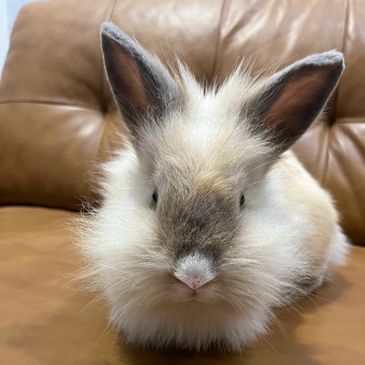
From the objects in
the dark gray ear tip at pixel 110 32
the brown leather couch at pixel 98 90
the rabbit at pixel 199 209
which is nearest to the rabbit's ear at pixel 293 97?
the rabbit at pixel 199 209

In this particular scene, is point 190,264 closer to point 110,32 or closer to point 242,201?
point 242,201

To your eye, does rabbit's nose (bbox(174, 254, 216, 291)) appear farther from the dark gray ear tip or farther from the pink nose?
the dark gray ear tip

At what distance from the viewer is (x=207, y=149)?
81 cm

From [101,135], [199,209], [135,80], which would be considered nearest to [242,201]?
[199,209]

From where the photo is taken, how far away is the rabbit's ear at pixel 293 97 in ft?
2.81

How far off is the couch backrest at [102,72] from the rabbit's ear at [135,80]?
1.96ft

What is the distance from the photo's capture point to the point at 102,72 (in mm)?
1612

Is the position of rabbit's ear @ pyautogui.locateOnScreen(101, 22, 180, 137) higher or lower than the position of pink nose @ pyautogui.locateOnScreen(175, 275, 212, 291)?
higher

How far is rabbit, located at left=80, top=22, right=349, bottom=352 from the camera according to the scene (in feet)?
2.45

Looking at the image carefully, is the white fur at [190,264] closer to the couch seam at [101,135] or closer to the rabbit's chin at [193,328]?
the rabbit's chin at [193,328]

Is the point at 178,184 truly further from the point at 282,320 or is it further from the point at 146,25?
the point at 146,25

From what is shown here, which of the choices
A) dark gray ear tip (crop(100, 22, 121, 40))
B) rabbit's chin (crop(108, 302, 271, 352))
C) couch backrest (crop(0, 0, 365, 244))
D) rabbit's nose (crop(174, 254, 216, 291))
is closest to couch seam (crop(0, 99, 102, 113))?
couch backrest (crop(0, 0, 365, 244))

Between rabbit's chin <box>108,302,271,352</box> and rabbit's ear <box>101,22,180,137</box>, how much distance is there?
299 millimetres

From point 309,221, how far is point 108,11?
93cm
